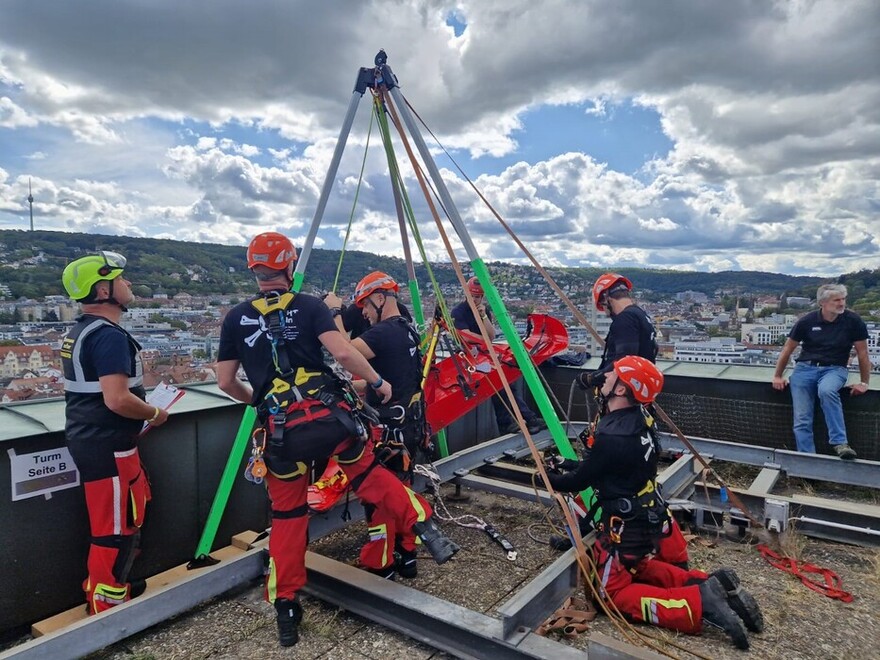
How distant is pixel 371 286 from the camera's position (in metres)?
4.04

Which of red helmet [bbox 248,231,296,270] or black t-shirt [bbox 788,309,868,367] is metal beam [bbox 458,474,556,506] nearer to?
red helmet [bbox 248,231,296,270]

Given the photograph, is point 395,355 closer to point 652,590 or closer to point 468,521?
point 468,521

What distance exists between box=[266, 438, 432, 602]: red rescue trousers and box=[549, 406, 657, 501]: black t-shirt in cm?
Result: 105

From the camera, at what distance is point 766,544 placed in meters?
4.07

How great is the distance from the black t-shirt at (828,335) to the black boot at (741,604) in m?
3.65

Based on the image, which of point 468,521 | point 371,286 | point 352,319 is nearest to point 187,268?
point 352,319

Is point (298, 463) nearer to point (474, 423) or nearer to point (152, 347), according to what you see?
point (152, 347)

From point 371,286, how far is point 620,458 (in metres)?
2.05

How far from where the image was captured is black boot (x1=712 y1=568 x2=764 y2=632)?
292 centimetres

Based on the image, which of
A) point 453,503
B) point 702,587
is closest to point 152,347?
point 453,503

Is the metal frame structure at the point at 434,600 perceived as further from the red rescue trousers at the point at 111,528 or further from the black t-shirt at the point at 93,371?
the black t-shirt at the point at 93,371

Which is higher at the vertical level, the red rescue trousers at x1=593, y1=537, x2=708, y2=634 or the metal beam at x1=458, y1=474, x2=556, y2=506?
the red rescue trousers at x1=593, y1=537, x2=708, y2=634

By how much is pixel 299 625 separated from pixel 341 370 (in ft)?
4.73

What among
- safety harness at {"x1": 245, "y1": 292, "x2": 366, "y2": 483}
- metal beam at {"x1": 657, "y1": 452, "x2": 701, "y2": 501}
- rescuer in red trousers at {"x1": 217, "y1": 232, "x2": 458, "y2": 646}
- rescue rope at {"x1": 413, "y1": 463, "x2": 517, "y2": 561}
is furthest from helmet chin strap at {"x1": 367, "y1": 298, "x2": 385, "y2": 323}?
metal beam at {"x1": 657, "y1": 452, "x2": 701, "y2": 501}
